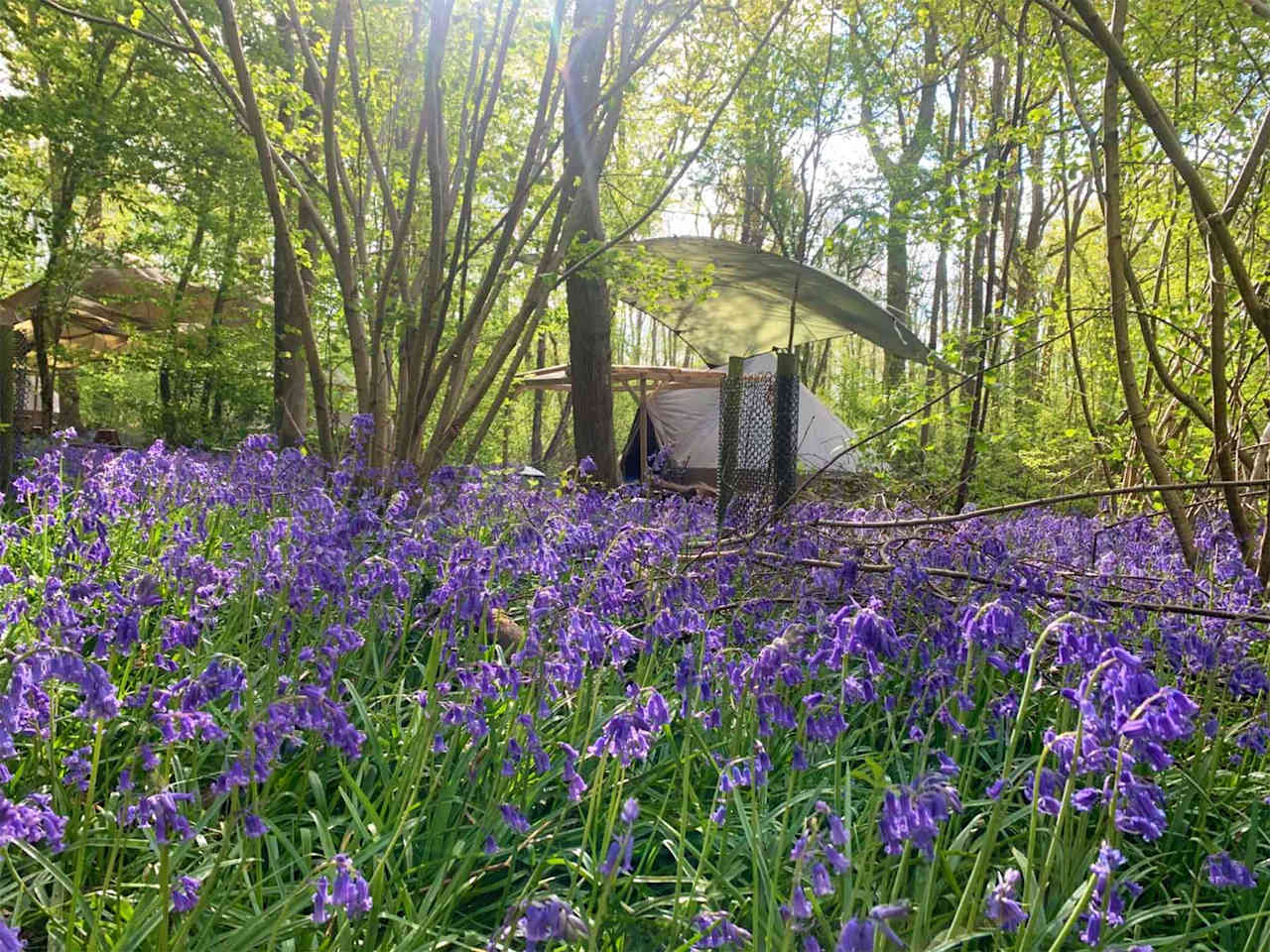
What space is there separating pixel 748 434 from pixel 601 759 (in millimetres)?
7117

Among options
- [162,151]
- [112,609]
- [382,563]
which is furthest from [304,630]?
[162,151]

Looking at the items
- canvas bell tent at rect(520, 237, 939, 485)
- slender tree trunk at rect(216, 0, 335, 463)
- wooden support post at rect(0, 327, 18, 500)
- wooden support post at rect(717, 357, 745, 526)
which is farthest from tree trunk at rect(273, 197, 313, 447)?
wooden support post at rect(717, 357, 745, 526)

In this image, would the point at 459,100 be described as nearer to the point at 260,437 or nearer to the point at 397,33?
the point at 397,33

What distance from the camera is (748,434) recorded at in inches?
345

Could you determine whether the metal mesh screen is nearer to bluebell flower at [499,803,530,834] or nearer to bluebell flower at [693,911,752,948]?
bluebell flower at [499,803,530,834]

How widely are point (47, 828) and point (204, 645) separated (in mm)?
1675

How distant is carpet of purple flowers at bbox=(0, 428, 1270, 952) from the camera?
4.93ft

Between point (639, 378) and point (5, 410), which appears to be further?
point (639, 378)

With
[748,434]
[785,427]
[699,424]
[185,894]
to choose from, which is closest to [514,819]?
[185,894]

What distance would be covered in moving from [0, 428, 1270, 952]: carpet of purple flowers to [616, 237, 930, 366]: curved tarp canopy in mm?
5557

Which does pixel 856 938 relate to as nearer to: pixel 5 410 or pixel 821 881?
pixel 821 881

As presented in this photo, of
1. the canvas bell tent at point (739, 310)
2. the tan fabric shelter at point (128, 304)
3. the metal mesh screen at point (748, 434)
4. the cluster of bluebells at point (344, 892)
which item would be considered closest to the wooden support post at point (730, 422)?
the metal mesh screen at point (748, 434)

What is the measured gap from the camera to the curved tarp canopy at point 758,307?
10.5m

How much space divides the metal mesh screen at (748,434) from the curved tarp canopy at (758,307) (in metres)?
1.11
